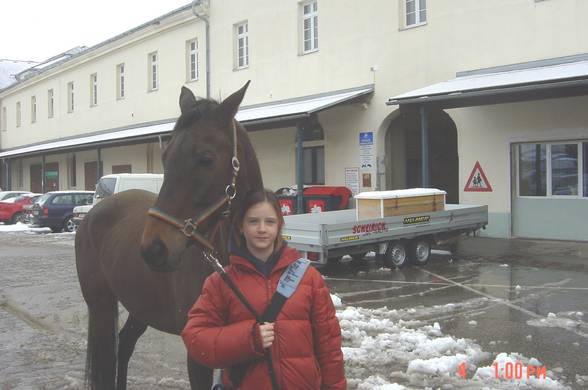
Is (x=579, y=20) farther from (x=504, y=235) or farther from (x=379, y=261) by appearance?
(x=379, y=261)

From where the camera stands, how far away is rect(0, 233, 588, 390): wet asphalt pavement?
5.36 meters

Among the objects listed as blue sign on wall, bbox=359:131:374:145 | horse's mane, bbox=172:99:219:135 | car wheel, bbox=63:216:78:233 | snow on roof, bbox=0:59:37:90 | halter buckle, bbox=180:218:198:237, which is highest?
snow on roof, bbox=0:59:37:90

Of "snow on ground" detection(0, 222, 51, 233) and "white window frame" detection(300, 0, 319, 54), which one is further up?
"white window frame" detection(300, 0, 319, 54)

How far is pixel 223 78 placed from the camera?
23656 millimetres

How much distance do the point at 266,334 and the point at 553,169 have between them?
1392cm

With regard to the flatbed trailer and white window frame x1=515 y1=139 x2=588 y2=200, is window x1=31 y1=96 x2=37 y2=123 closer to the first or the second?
the flatbed trailer

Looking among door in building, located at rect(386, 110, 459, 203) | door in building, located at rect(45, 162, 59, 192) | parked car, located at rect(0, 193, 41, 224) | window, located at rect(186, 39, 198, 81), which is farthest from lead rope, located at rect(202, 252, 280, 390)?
door in building, located at rect(45, 162, 59, 192)

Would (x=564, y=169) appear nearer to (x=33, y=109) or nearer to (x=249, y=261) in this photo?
(x=249, y=261)

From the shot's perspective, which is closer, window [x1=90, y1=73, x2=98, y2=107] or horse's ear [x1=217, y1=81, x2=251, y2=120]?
horse's ear [x1=217, y1=81, x2=251, y2=120]

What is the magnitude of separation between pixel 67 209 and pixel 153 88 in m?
9.30

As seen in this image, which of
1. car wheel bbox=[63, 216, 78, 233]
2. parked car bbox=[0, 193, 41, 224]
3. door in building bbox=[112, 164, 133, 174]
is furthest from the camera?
door in building bbox=[112, 164, 133, 174]

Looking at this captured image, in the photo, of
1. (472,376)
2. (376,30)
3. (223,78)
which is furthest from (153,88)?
(472,376)

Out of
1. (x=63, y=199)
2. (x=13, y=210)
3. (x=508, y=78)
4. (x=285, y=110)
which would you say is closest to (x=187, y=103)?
(x=508, y=78)

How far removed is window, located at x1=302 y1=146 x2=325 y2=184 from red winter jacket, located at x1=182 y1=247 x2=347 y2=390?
1761cm
